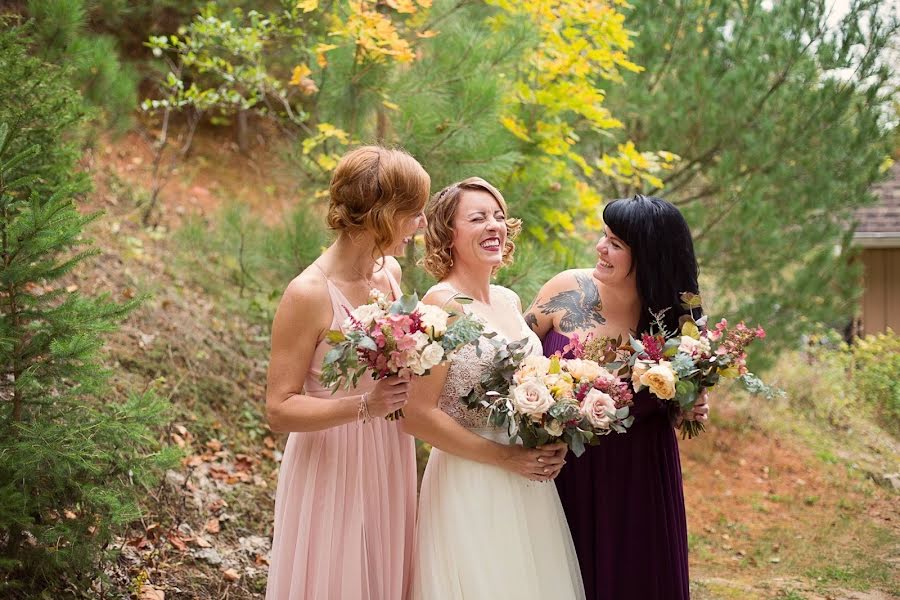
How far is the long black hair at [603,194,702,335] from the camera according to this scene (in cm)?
352

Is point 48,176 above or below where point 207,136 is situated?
below

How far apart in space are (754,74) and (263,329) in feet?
16.9

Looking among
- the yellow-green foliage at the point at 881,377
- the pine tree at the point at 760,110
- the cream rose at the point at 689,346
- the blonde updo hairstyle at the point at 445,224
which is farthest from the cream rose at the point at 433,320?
the yellow-green foliage at the point at 881,377

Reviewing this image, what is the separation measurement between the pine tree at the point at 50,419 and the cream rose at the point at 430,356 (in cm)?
150

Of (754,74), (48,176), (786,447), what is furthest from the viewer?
(786,447)

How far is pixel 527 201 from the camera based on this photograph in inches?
225

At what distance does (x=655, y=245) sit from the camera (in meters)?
3.53

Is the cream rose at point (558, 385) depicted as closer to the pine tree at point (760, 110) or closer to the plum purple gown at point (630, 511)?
the plum purple gown at point (630, 511)

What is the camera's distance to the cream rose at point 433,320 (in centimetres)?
256

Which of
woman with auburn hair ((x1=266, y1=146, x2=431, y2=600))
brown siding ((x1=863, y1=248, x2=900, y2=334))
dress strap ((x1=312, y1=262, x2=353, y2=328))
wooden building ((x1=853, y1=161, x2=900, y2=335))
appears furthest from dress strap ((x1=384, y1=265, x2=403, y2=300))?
brown siding ((x1=863, y1=248, x2=900, y2=334))

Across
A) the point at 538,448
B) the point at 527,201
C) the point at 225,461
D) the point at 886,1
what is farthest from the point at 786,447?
the point at 538,448

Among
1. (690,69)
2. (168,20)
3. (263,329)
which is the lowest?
(263,329)

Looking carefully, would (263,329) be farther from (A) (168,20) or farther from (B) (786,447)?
(B) (786,447)

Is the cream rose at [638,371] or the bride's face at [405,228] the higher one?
the bride's face at [405,228]
